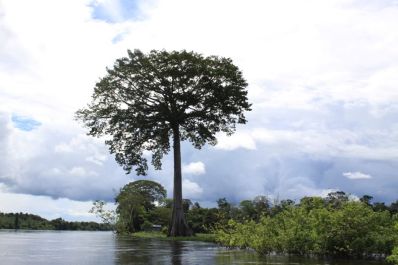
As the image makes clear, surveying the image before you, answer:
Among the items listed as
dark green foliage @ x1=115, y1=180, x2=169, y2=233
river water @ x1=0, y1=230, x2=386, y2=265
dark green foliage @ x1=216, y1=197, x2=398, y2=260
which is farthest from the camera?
dark green foliage @ x1=115, y1=180, x2=169, y2=233

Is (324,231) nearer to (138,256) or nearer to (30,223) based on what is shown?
(138,256)

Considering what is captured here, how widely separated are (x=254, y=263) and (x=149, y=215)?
2960 inches

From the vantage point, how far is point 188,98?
45500 mm

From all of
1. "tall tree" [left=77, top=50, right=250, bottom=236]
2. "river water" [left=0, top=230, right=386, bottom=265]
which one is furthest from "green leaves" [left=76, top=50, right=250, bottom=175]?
"river water" [left=0, top=230, right=386, bottom=265]

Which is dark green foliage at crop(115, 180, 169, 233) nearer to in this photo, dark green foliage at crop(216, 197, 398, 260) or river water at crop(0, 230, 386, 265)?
river water at crop(0, 230, 386, 265)

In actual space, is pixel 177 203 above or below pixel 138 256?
above

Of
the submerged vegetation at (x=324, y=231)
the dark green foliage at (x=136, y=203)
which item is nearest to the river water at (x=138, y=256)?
the submerged vegetation at (x=324, y=231)

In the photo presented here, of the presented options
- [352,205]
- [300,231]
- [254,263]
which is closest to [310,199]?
[300,231]

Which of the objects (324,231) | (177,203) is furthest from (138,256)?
(177,203)

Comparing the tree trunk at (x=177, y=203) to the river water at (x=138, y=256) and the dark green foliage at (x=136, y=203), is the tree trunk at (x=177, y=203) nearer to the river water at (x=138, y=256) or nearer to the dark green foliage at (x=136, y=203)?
the river water at (x=138, y=256)

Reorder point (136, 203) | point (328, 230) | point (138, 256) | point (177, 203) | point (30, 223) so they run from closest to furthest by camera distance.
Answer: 1. point (328, 230)
2. point (138, 256)
3. point (177, 203)
4. point (136, 203)
5. point (30, 223)

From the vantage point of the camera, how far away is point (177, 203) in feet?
145

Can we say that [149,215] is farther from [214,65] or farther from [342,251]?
[342,251]

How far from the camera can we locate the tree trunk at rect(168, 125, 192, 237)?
43.8 m
